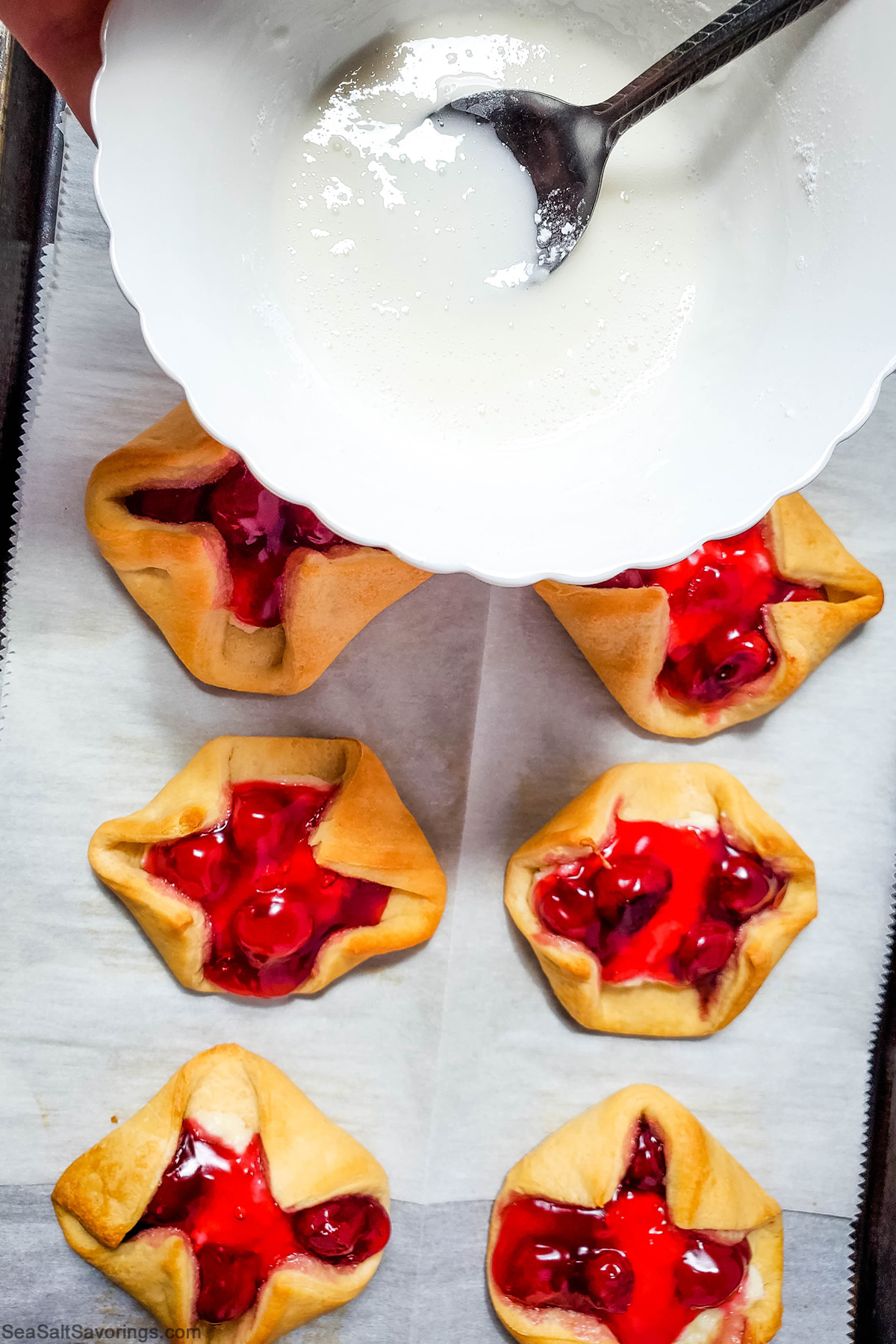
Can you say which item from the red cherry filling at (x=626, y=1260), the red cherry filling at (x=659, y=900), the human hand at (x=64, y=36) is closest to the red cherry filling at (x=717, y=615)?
the red cherry filling at (x=659, y=900)

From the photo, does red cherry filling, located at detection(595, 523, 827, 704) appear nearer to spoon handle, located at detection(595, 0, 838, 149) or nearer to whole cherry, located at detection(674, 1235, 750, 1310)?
spoon handle, located at detection(595, 0, 838, 149)

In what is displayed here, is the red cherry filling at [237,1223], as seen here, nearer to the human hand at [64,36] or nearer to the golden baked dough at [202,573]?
the golden baked dough at [202,573]

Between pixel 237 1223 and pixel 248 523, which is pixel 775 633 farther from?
pixel 237 1223

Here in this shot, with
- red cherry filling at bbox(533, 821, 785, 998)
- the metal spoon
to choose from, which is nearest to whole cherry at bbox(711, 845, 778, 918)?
red cherry filling at bbox(533, 821, 785, 998)

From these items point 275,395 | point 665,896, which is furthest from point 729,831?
point 275,395

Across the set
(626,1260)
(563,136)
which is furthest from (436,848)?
(563,136)

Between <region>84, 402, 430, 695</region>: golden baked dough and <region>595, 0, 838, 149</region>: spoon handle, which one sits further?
<region>84, 402, 430, 695</region>: golden baked dough
